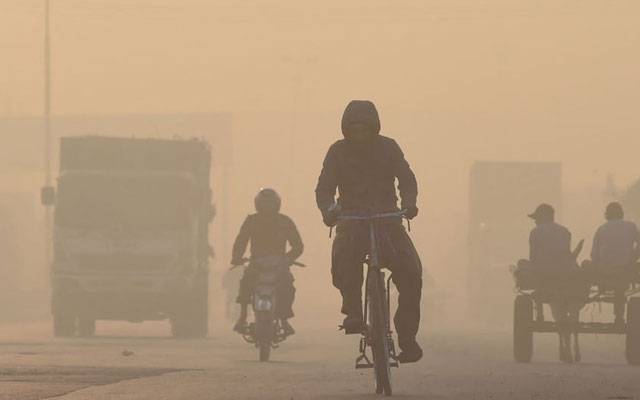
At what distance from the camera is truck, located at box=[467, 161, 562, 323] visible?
234 feet

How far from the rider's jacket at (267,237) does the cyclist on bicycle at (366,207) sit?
9.26m

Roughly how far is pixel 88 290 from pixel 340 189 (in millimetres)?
21733

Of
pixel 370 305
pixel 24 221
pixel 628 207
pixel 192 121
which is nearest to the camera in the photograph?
pixel 370 305

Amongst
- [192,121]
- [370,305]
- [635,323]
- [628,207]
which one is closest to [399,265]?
[370,305]

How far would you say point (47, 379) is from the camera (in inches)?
640

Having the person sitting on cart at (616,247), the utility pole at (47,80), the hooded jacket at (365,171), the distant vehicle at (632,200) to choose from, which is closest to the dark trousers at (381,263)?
the hooded jacket at (365,171)

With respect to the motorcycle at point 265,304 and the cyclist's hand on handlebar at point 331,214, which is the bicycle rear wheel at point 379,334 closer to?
the cyclist's hand on handlebar at point 331,214

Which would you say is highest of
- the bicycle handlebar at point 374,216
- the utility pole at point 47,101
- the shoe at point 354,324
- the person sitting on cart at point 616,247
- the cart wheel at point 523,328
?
the utility pole at point 47,101

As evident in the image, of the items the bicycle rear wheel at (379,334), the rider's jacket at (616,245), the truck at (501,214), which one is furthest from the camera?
the truck at (501,214)

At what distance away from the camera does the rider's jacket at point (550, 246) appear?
81.6ft

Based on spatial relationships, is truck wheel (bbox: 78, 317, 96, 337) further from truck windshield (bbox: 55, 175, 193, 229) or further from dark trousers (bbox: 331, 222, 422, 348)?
dark trousers (bbox: 331, 222, 422, 348)

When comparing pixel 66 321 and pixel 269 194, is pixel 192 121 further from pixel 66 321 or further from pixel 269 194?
pixel 269 194

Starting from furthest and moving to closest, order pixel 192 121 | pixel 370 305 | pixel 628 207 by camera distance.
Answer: pixel 192 121
pixel 628 207
pixel 370 305

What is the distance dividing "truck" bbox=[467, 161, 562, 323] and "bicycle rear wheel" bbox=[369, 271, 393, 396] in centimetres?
5759
